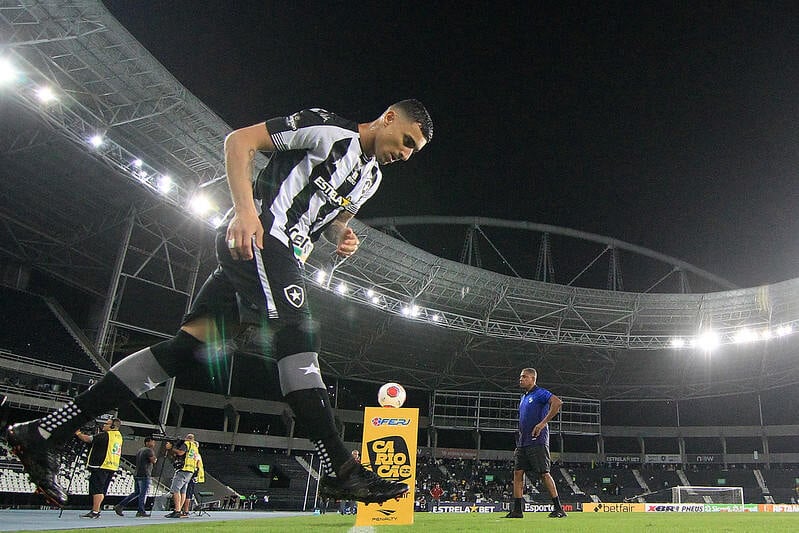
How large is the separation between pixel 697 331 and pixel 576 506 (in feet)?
36.9

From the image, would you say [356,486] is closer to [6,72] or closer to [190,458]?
[190,458]

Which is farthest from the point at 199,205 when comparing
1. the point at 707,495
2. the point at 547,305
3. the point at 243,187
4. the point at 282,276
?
the point at 707,495

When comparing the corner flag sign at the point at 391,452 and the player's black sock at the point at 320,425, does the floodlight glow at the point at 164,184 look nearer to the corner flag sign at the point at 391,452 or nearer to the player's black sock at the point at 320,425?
the corner flag sign at the point at 391,452

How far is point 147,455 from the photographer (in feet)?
33.1

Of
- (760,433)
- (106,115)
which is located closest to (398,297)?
(106,115)

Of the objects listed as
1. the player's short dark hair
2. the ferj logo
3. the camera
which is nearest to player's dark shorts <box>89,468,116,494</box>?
the camera

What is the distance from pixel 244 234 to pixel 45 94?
15.4 meters

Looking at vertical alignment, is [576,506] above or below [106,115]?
below

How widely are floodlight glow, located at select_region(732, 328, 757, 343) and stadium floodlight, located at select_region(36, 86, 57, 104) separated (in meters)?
29.0

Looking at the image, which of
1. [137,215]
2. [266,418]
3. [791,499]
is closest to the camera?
[137,215]

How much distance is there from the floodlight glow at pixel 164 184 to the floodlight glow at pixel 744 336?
25764 millimetres

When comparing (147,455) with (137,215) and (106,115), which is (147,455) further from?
(137,215)

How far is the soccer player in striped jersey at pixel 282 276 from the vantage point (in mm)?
2350

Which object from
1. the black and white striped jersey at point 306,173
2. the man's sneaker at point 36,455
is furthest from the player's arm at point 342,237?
the man's sneaker at point 36,455
